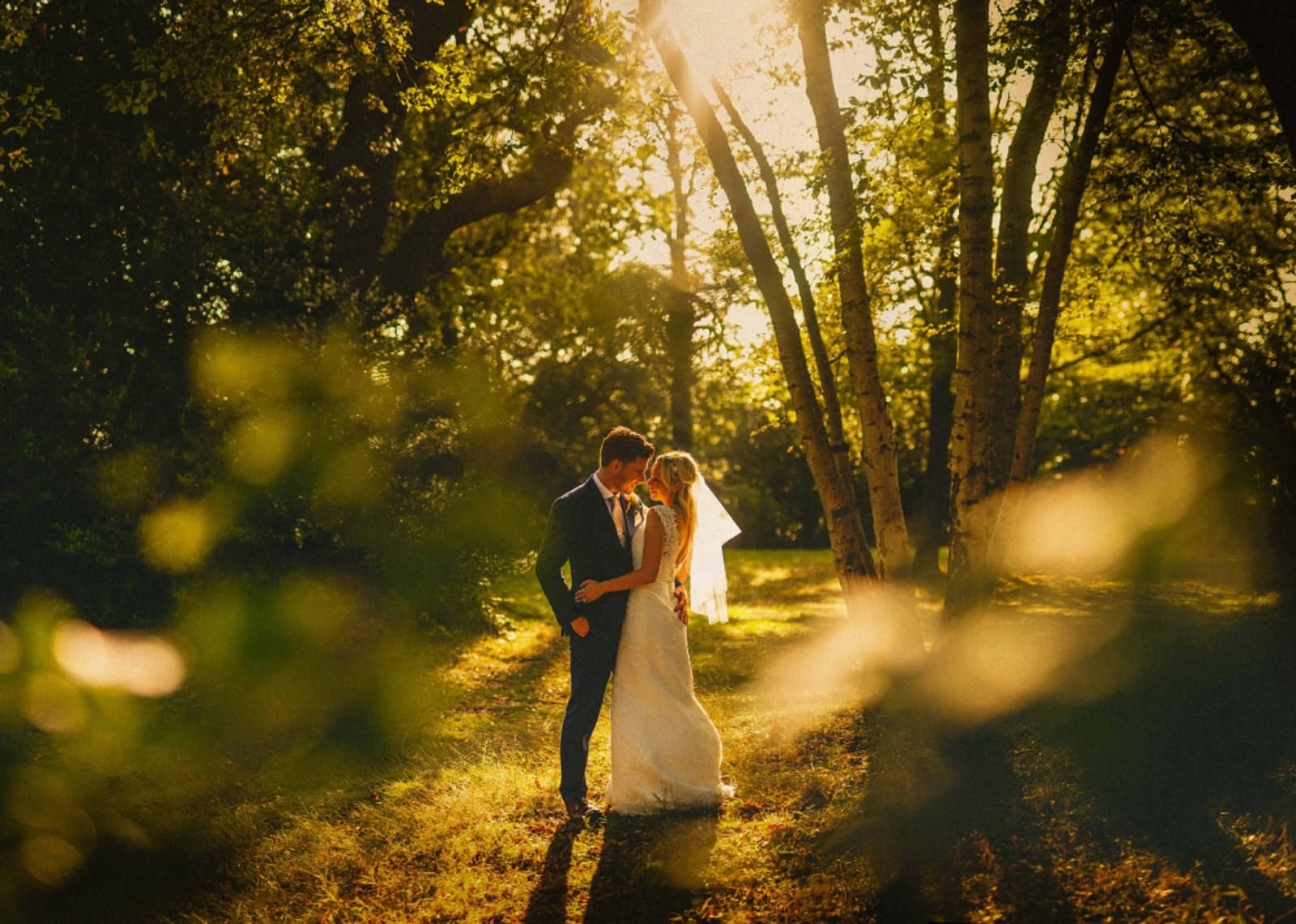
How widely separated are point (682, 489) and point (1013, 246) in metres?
6.21

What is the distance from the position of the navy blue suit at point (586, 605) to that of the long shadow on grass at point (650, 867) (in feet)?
1.83

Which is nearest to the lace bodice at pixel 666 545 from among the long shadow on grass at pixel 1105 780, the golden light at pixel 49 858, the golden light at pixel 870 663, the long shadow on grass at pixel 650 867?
the long shadow on grass at pixel 650 867

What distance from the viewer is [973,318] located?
9781 mm

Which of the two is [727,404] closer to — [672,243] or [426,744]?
[672,243]

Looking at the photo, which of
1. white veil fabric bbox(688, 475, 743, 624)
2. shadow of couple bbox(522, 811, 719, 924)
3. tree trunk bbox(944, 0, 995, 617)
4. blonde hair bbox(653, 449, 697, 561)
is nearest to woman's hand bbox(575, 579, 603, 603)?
blonde hair bbox(653, 449, 697, 561)

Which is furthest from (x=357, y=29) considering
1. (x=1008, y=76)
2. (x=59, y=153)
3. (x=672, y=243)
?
(x=672, y=243)

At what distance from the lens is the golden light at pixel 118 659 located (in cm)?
1147

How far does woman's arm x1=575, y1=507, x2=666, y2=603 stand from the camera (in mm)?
7117

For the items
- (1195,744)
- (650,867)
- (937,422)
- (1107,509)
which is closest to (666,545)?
(650,867)

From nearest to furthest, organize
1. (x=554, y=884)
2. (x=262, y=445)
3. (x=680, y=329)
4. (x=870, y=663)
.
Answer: (x=554, y=884) → (x=870, y=663) → (x=262, y=445) → (x=680, y=329)

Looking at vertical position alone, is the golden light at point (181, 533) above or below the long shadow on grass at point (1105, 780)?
above

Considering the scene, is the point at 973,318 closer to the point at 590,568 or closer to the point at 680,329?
the point at 590,568

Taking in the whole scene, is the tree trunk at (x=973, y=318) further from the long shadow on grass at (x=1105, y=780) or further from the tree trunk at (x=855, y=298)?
the long shadow on grass at (x=1105, y=780)

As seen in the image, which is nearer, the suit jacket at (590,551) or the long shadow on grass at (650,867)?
the long shadow on grass at (650,867)
